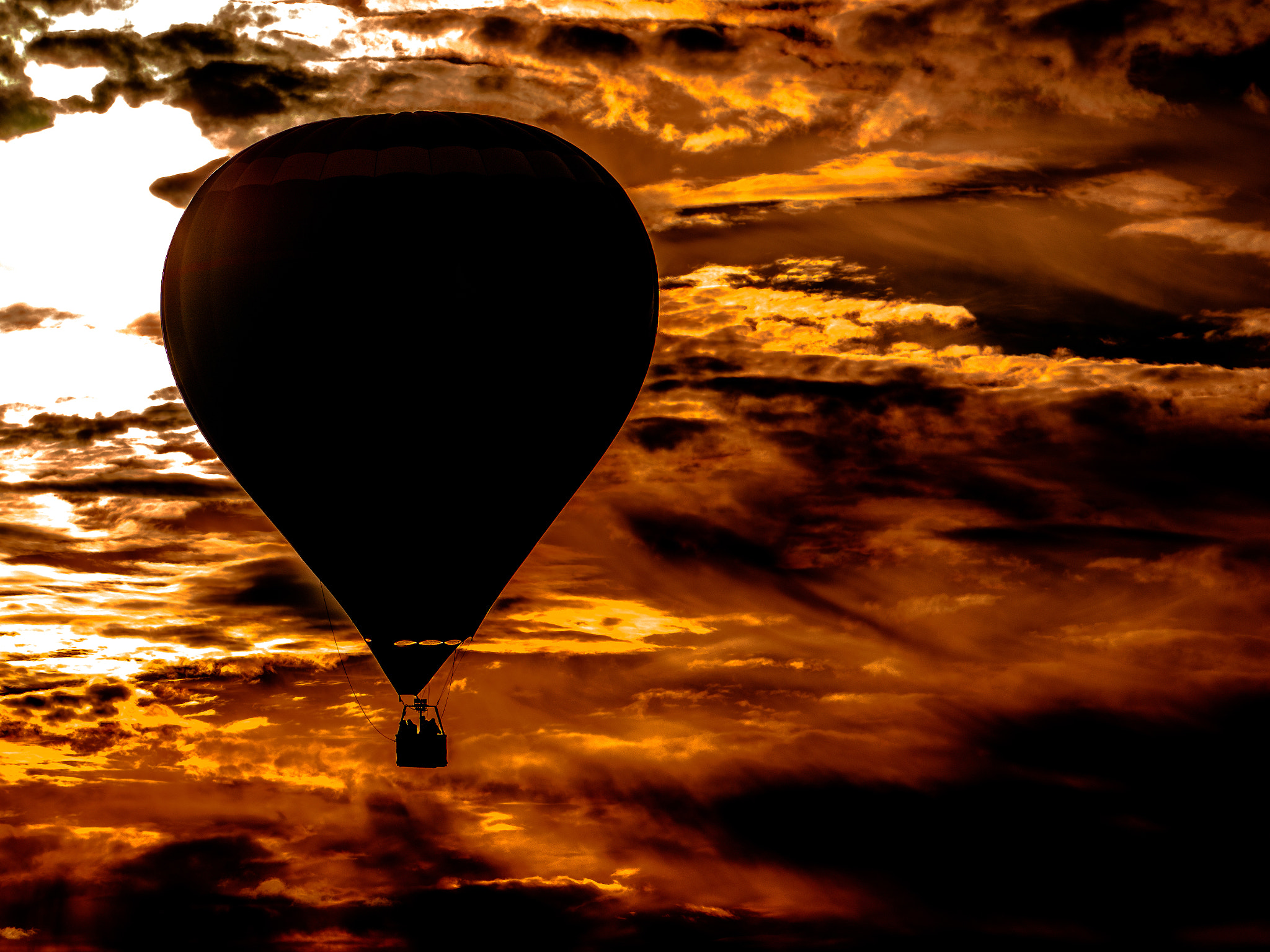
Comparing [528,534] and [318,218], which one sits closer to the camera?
[318,218]

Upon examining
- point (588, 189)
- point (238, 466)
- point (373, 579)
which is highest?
point (588, 189)

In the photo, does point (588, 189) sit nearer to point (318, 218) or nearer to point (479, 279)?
point (479, 279)

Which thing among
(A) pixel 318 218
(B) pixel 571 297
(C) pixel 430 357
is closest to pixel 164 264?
(A) pixel 318 218

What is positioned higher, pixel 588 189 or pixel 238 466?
pixel 588 189
